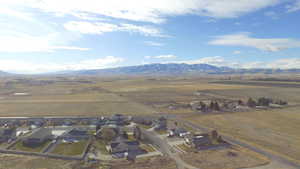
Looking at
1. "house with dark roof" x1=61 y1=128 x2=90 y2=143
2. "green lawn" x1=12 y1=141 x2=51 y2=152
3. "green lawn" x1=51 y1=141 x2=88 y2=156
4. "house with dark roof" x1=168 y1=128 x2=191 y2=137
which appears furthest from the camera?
"house with dark roof" x1=168 y1=128 x2=191 y2=137

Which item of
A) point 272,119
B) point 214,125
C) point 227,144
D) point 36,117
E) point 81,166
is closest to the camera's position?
point 81,166

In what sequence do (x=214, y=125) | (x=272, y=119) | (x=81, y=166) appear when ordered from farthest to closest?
1. (x=272, y=119)
2. (x=214, y=125)
3. (x=81, y=166)

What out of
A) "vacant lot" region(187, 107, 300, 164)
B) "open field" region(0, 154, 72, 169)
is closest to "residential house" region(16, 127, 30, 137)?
"open field" region(0, 154, 72, 169)

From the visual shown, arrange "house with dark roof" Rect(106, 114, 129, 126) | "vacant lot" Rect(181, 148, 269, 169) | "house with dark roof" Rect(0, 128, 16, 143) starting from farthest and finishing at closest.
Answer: "house with dark roof" Rect(106, 114, 129, 126) < "house with dark roof" Rect(0, 128, 16, 143) < "vacant lot" Rect(181, 148, 269, 169)

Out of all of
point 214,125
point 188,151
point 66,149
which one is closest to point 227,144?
point 188,151

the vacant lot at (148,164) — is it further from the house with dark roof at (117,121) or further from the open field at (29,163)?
the house with dark roof at (117,121)

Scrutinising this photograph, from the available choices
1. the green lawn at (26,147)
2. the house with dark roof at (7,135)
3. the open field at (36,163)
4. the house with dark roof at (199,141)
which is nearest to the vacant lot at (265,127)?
the house with dark roof at (199,141)

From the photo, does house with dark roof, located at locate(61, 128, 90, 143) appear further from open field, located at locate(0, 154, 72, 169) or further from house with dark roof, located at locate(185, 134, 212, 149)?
house with dark roof, located at locate(185, 134, 212, 149)

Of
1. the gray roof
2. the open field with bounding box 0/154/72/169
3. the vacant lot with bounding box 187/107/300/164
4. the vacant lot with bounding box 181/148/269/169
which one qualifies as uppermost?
the gray roof

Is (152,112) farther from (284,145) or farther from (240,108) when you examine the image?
(284,145)
